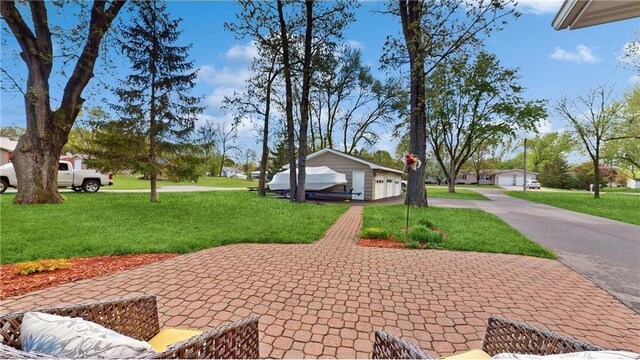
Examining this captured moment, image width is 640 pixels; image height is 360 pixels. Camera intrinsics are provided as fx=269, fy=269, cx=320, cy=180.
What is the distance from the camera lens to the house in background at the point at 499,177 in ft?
208

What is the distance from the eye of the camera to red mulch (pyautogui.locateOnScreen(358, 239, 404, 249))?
21.2 feet

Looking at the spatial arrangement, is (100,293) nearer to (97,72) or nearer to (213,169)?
(97,72)

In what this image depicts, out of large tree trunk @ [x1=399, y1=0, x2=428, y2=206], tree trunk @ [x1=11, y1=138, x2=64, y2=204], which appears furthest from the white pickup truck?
large tree trunk @ [x1=399, y1=0, x2=428, y2=206]

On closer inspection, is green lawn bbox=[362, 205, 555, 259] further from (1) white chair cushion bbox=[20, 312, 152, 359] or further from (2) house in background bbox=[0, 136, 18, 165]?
(2) house in background bbox=[0, 136, 18, 165]

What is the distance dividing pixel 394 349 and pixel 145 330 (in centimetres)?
184

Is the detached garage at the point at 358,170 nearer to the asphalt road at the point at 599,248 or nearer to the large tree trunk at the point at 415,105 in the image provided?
the large tree trunk at the point at 415,105

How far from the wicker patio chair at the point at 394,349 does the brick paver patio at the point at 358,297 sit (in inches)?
40.2

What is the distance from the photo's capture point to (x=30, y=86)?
998cm

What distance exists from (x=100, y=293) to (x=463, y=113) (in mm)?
29993

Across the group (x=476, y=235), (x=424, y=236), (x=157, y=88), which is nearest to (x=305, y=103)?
(x=157, y=88)

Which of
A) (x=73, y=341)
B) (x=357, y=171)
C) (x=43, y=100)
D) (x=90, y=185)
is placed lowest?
(x=73, y=341)

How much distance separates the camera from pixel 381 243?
22.0 ft

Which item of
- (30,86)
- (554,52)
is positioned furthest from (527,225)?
(30,86)

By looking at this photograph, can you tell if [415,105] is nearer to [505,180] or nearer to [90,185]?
[90,185]
